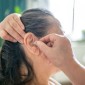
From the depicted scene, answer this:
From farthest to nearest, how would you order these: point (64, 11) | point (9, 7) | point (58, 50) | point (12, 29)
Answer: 1. point (9, 7)
2. point (64, 11)
3. point (12, 29)
4. point (58, 50)

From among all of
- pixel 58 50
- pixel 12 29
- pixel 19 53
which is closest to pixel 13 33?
pixel 12 29

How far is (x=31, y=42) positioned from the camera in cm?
114

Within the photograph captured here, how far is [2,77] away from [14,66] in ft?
0.26

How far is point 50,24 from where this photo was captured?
119 cm

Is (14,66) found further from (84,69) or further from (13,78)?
(84,69)

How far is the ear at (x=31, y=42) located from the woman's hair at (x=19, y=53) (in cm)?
3

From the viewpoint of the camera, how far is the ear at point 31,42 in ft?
3.66

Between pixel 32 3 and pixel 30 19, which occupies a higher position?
pixel 30 19

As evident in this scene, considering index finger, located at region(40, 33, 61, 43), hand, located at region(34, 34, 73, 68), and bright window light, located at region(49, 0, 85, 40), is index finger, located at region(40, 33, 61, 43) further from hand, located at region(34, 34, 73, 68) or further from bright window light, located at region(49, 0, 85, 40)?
bright window light, located at region(49, 0, 85, 40)

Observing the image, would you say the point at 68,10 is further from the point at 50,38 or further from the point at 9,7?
the point at 50,38

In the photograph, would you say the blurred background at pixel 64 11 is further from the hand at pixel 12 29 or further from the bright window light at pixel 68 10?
the hand at pixel 12 29

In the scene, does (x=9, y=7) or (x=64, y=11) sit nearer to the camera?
(x=64, y=11)

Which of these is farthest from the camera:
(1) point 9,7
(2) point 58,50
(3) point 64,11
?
(1) point 9,7

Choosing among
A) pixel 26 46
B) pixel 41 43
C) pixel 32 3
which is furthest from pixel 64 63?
pixel 32 3
